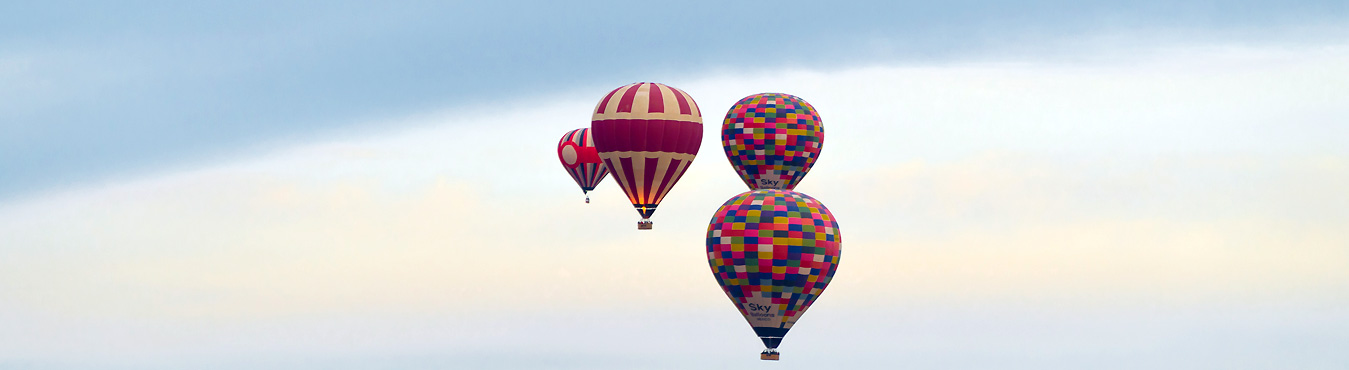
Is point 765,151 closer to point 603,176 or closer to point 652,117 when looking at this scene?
point 652,117

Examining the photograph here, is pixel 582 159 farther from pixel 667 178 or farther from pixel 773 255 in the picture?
pixel 773 255

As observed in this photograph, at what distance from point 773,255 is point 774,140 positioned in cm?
886

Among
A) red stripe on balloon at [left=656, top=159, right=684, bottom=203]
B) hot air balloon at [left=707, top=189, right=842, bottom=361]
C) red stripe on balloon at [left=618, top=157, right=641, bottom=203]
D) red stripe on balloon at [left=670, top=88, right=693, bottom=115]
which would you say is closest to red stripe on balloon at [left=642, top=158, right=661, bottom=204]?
red stripe on balloon at [left=656, top=159, right=684, bottom=203]

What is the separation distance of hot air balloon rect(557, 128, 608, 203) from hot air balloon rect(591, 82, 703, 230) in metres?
8.01

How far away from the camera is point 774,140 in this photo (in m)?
74.8

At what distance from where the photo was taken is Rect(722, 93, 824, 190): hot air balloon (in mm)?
74812

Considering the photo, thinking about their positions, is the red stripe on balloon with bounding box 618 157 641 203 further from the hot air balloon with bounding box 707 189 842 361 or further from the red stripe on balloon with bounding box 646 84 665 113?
the hot air balloon with bounding box 707 189 842 361

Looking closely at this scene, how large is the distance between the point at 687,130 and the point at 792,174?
13.8 ft

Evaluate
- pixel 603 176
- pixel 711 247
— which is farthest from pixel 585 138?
pixel 711 247

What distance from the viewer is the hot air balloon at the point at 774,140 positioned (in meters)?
74.8

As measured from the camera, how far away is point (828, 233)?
67.5 meters

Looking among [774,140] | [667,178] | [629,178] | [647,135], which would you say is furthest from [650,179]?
[774,140]

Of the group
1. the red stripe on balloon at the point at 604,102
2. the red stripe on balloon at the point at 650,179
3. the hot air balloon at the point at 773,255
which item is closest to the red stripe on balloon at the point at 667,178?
the red stripe on balloon at the point at 650,179

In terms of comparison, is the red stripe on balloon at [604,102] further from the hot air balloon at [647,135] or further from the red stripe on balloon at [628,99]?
the red stripe on balloon at [628,99]
